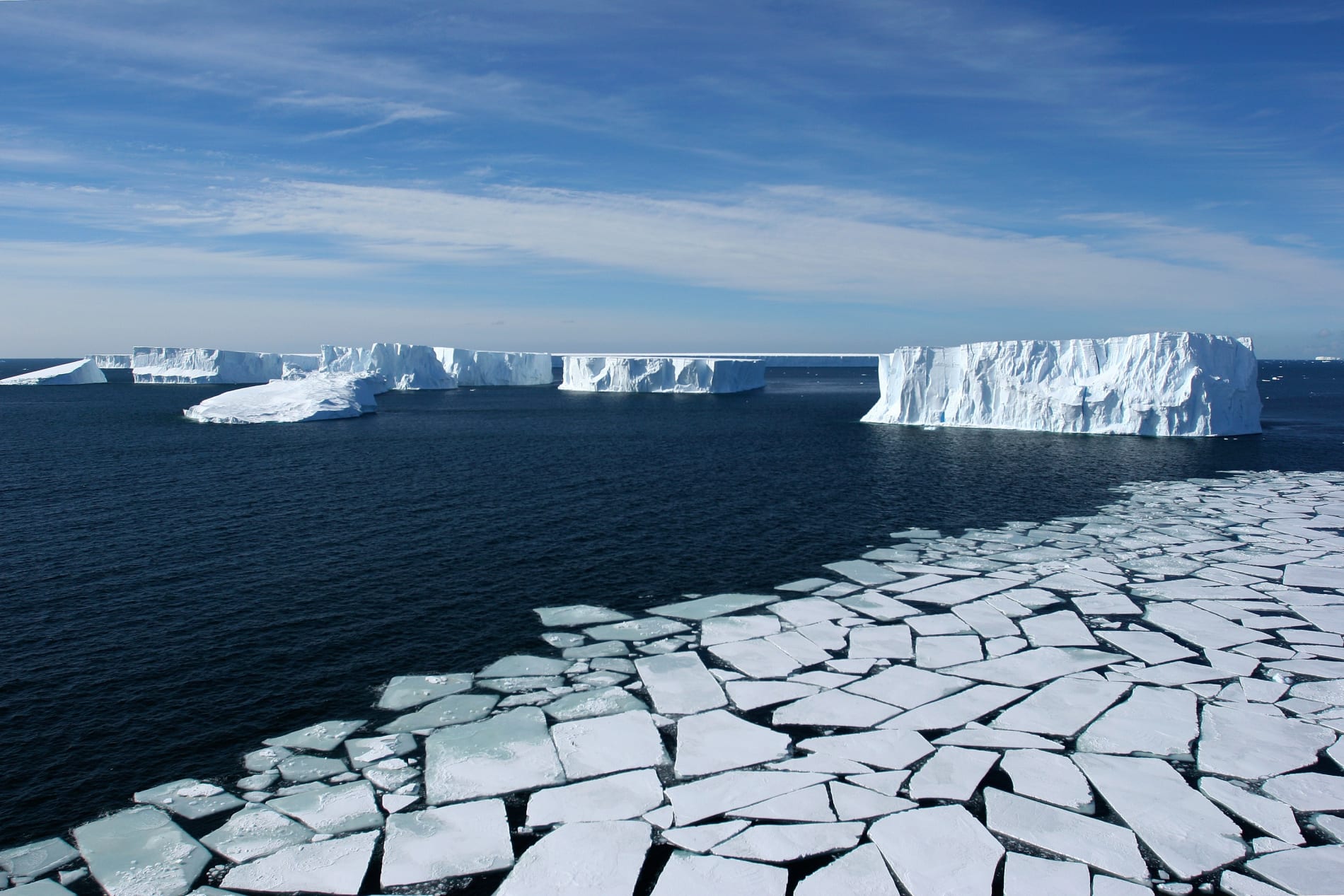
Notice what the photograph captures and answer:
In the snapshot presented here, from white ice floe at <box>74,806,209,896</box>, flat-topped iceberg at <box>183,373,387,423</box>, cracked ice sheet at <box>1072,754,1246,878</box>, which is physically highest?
flat-topped iceberg at <box>183,373,387,423</box>

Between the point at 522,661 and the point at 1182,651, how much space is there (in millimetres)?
9077

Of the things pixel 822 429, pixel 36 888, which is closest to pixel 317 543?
pixel 36 888

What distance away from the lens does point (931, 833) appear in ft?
22.8

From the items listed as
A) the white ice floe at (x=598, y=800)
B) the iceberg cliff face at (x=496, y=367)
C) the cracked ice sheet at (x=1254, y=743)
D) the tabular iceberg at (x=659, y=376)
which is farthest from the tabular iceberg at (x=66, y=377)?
the cracked ice sheet at (x=1254, y=743)

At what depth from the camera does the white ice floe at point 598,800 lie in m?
7.26

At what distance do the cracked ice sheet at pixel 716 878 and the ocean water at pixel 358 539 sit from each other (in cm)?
494

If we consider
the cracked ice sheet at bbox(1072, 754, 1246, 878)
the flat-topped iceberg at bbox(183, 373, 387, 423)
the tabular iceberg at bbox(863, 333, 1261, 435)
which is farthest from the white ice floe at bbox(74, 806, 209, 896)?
the flat-topped iceberg at bbox(183, 373, 387, 423)

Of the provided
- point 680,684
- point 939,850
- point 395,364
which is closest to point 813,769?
point 939,850

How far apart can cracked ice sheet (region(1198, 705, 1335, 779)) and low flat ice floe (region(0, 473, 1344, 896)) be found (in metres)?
0.04

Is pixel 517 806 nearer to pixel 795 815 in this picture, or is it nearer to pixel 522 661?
pixel 795 815

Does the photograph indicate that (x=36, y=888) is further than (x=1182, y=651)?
No

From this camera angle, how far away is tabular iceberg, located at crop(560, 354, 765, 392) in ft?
253

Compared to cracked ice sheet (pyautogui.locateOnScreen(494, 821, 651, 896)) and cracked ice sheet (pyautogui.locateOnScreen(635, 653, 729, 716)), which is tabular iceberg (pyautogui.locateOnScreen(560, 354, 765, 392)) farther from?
cracked ice sheet (pyautogui.locateOnScreen(494, 821, 651, 896))

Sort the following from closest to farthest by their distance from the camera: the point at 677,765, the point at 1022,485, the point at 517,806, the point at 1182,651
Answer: the point at 517,806 → the point at 677,765 → the point at 1182,651 → the point at 1022,485
